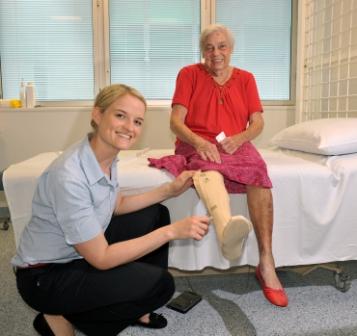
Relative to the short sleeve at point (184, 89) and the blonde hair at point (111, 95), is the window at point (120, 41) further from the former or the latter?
the blonde hair at point (111, 95)

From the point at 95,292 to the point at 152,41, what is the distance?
256 centimetres

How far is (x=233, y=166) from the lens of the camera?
1.59 metres

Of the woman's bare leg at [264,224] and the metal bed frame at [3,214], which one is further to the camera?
the metal bed frame at [3,214]

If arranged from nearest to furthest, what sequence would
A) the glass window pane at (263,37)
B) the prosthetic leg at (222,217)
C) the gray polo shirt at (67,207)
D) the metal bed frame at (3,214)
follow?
the gray polo shirt at (67,207) < the prosthetic leg at (222,217) < the metal bed frame at (3,214) < the glass window pane at (263,37)

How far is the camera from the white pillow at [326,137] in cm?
176

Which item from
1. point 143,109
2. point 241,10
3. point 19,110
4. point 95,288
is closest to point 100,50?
point 19,110

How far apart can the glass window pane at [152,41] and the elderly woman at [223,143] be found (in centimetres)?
138

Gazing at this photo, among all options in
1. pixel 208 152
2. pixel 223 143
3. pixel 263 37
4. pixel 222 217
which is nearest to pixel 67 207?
pixel 222 217

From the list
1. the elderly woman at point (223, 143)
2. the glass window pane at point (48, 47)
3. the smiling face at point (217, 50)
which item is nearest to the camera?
the elderly woman at point (223, 143)

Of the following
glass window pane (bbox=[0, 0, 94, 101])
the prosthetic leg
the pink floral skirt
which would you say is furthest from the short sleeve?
glass window pane (bbox=[0, 0, 94, 101])

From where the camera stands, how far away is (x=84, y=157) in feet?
3.68

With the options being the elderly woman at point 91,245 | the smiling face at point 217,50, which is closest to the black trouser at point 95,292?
the elderly woman at point 91,245

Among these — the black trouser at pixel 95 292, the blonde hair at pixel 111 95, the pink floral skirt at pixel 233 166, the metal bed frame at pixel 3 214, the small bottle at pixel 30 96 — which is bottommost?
the metal bed frame at pixel 3 214

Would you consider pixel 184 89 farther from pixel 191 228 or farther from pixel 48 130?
pixel 48 130
